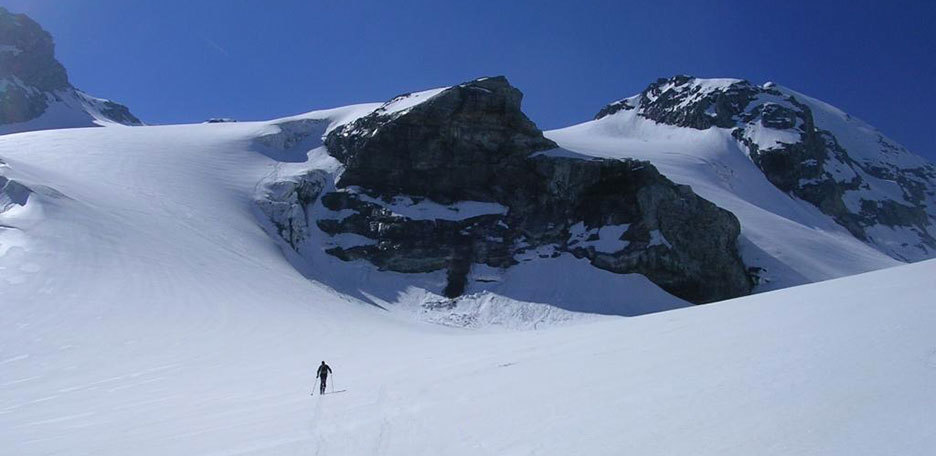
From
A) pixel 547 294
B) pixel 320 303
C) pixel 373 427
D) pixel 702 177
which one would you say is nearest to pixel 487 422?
pixel 373 427

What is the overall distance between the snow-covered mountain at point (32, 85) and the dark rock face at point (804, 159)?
131 metres

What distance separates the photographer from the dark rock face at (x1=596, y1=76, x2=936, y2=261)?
99062mm

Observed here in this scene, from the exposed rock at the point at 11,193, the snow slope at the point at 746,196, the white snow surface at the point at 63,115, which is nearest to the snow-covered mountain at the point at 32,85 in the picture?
the white snow surface at the point at 63,115

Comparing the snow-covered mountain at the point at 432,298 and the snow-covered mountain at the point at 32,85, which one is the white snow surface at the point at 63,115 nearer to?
the snow-covered mountain at the point at 32,85

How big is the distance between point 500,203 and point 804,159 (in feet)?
251

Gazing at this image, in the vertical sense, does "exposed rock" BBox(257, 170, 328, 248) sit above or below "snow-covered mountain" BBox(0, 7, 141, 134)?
below

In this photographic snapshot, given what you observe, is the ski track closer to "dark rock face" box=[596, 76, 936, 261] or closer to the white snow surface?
"dark rock face" box=[596, 76, 936, 261]

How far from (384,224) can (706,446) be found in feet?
154

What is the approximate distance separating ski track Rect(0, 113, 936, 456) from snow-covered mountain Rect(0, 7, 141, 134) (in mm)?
122973

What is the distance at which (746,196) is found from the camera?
85625 mm

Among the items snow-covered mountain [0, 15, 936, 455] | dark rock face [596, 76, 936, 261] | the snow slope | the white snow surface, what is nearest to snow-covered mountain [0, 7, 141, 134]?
the white snow surface

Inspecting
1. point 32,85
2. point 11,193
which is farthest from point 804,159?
point 32,85

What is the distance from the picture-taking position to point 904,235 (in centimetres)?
10369

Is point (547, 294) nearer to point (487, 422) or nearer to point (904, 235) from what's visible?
point (487, 422)
